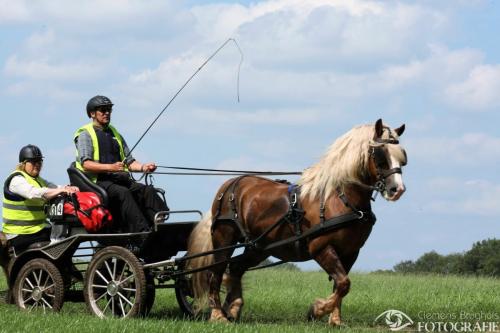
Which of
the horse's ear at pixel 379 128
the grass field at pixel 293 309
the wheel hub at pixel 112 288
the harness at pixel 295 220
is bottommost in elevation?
the grass field at pixel 293 309

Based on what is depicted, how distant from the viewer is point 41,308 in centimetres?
1162

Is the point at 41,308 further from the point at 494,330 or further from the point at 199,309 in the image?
the point at 494,330

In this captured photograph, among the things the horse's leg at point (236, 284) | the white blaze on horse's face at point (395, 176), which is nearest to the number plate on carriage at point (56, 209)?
the horse's leg at point (236, 284)

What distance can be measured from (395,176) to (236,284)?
2967mm

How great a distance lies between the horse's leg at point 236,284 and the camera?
11.5 m

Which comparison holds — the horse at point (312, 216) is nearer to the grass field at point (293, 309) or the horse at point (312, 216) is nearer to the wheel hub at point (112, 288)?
the grass field at point (293, 309)

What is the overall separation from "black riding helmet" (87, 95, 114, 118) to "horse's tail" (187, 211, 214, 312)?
189 cm

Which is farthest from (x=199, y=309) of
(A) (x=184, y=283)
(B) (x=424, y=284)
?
(B) (x=424, y=284)

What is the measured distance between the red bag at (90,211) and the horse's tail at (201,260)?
3.51 ft

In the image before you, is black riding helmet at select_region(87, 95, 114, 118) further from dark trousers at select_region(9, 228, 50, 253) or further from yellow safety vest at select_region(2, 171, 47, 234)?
dark trousers at select_region(9, 228, 50, 253)

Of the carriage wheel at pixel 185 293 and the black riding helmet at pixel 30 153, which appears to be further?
the black riding helmet at pixel 30 153

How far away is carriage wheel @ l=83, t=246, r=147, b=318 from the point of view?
1077 cm

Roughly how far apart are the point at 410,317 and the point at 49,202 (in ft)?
16.2

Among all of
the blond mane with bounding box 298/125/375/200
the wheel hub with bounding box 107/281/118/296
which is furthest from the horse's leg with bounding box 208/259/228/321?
the blond mane with bounding box 298/125/375/200
